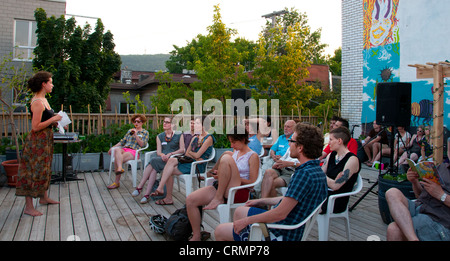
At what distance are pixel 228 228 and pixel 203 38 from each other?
9.40 metres

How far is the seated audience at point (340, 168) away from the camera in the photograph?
9.78 feet

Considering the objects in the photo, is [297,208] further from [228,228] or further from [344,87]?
[344,87]

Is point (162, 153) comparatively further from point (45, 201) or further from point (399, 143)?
point (399, 143)

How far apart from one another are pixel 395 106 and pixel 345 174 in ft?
7.04

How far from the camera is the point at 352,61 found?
8.85 meters

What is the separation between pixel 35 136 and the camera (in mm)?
3742

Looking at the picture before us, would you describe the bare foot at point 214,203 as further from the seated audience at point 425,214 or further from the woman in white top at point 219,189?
the seated audience at point 425,214

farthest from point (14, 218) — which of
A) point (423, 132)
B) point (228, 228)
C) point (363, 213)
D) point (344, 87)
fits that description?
point (344, 87)

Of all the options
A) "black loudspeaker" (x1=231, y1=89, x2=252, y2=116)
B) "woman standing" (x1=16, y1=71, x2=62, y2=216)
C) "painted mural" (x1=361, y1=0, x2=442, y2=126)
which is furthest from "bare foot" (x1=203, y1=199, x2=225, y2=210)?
"painted mural" (x1=361, y1=0, x2=442, y2=126)

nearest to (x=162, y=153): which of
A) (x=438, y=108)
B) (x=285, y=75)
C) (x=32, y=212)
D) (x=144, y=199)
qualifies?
(x=144, y=199)

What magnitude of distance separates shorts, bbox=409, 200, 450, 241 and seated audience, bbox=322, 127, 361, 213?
2.25 ft

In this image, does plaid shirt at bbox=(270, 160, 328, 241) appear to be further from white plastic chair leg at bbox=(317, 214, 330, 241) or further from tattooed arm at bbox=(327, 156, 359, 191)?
tattooed arm at bbox=(327, 156, 359, 191)

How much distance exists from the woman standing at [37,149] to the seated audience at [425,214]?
11.4 ft
